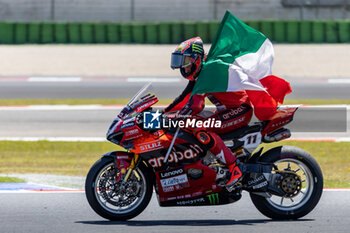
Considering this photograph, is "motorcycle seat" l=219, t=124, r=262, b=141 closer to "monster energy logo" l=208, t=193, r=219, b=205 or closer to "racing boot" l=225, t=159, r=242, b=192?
"racing boot" l=225, t=159, r=242, b=192

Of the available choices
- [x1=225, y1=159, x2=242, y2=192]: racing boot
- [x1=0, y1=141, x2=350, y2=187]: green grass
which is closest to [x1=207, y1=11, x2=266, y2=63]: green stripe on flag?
[x1=225, y1=159, x2=242, y2=192]: racing boot

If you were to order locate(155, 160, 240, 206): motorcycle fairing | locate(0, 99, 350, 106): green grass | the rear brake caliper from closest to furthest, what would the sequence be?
locate(155, 160, 240, 206): motorcycle fairing < the rear brake caliper < locate(0, 99, 350, 106): green grass

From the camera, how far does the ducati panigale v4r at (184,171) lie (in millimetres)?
6414

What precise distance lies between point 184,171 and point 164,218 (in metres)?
0.53

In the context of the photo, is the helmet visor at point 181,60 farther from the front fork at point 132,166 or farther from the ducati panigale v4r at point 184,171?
the front fork at point 132,166

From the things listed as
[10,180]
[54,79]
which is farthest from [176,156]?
[54,79]

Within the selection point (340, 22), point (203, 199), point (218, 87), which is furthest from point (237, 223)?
point (340, 22)

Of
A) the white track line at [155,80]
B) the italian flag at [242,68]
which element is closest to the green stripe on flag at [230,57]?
the italian flag at [242,68]

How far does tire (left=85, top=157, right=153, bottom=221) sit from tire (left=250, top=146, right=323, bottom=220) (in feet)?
3.54

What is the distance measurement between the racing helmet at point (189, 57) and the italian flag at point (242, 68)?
0.29 feet

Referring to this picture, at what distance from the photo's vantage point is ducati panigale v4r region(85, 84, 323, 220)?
6414 mm

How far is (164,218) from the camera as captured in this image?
6.66 metres

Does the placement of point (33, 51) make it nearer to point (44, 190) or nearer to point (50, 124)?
point (50, 124)

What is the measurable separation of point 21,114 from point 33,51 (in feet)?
40.2
